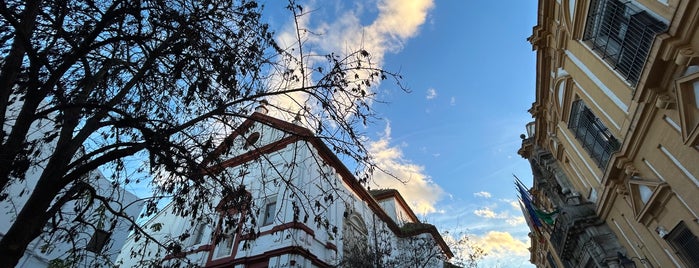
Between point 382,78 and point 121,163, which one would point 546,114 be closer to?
point 382,78

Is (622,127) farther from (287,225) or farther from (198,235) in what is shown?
(198,235)

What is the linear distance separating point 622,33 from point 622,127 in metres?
2.14

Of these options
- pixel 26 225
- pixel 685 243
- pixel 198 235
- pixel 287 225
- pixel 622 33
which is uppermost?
pixel 198 235

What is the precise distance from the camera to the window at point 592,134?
9454mm

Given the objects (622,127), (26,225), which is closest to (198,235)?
(26,225)

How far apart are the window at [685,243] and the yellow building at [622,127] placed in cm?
2

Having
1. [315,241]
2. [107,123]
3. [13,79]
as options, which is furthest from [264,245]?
[13,79]

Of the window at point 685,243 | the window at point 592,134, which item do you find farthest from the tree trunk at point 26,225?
the window at point 592,134

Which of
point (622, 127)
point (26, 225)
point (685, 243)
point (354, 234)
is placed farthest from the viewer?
point (354, 234)

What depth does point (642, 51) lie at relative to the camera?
7.27m

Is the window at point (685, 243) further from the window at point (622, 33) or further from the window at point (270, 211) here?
the window at point (270, 211)

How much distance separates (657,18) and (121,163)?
10328mm

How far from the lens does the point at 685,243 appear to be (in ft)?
23.2

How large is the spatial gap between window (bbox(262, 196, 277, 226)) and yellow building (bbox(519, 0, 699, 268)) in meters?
10.4
